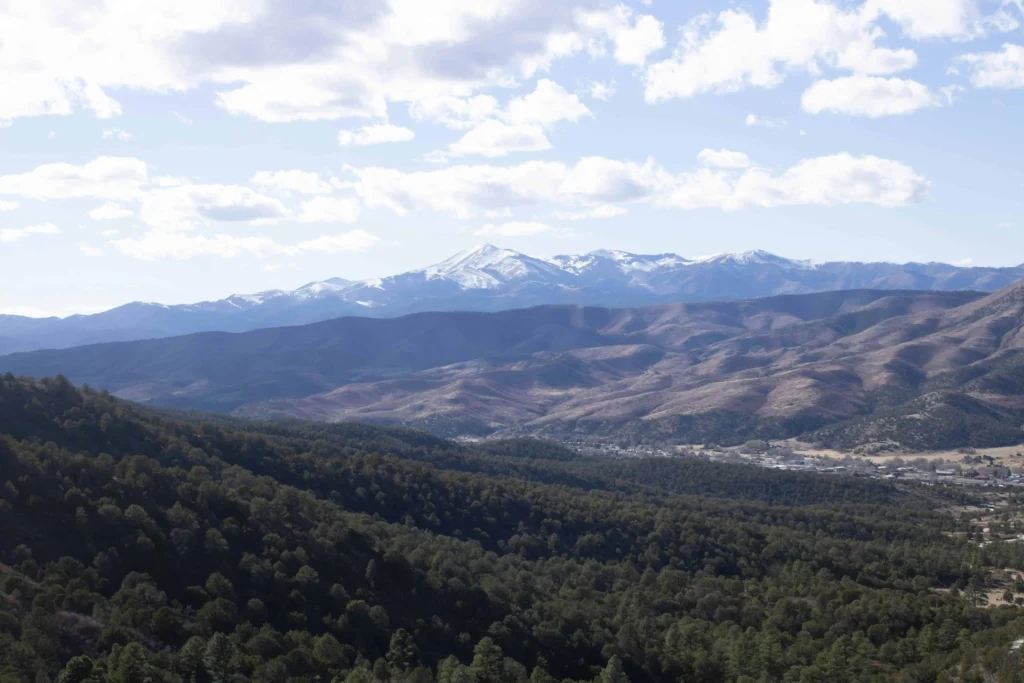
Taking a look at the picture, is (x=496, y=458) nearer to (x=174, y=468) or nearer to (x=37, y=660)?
(x=174, y=468)

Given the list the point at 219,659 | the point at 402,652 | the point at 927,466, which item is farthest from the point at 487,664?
the point at 927,466

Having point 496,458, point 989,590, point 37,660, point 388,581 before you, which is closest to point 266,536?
point 388,581

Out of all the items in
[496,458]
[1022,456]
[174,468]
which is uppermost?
[174,468]

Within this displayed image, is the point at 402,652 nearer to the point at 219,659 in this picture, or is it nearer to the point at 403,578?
the point at 403,578

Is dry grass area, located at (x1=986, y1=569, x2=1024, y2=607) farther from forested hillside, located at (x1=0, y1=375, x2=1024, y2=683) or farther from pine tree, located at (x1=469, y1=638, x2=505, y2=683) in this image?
pine tree, located at (x1=469, y1=638, x2=505, y2=683)

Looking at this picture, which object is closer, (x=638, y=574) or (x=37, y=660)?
(x=37, y=660)

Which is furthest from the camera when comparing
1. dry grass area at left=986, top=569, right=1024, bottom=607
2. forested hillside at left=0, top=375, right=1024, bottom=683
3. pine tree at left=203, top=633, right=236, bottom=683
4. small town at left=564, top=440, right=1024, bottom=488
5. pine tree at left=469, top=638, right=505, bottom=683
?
small town at left=564, top=440, right=1024, bottom=488

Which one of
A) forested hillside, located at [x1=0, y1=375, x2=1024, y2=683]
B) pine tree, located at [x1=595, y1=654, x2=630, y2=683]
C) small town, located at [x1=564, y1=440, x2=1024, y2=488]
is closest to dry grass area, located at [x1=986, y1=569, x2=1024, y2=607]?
forested hillside, located at [x1=0, y1=375, x2=1024, y2=683]

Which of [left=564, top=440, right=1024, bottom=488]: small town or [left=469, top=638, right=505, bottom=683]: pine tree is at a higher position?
[left=469, top=638, right=505, bottom=683]: pine tree

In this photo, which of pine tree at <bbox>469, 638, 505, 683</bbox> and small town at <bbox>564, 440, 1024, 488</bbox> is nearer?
pine tree at <bbox>469, 638, 505, 683</bbox>
